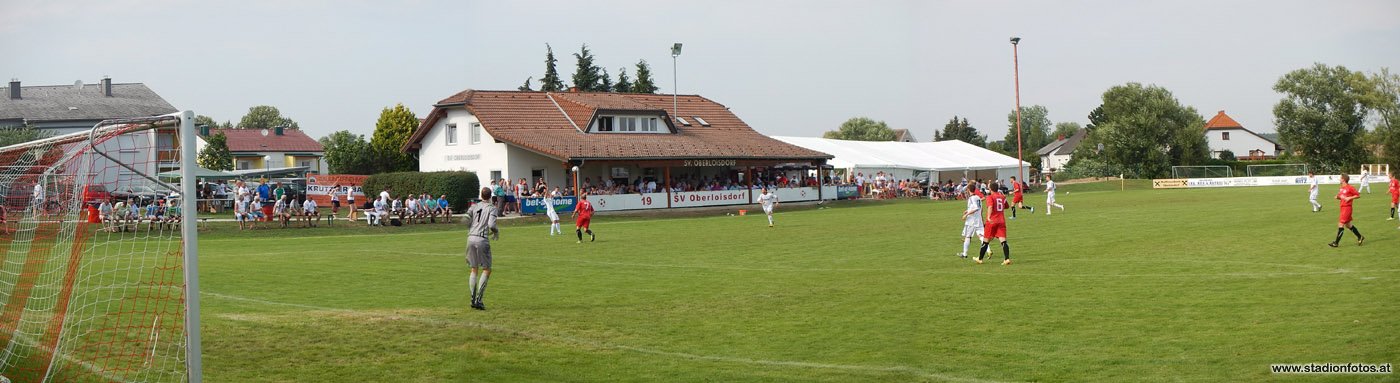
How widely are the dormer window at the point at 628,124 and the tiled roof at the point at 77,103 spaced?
1300 inches

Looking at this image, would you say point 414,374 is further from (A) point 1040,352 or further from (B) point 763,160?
(B) point 763,160

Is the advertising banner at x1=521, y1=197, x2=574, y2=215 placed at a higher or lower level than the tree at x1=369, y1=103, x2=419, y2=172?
lower

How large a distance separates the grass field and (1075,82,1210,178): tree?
6786 centimetres

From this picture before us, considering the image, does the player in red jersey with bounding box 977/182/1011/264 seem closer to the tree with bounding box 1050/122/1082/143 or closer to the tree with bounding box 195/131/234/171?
the tree with bounding box 195/131/234/171

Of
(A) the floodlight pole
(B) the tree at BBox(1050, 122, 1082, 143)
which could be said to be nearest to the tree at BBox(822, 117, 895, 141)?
(B) the tree at BBox(1050, 122, 1082, 143)

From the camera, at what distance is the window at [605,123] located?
186 ft

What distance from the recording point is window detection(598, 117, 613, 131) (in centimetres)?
5656

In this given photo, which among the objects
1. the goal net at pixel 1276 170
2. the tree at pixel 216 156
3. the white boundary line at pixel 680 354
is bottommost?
the white boundary line at pixel 680 354

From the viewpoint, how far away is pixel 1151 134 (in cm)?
9250

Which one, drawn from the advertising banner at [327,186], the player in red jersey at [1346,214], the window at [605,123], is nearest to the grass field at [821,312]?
the player in red jersey at [1346,214]

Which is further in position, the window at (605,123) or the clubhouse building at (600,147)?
the window at (605,123)

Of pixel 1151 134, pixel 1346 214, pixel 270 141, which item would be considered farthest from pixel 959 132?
pixel 1346 214

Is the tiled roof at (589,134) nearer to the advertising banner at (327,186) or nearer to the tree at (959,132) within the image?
the advertising banner at (327,186)

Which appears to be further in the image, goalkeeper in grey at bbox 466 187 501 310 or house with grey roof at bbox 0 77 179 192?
house with grey roof at bbox 0 77 179 192
